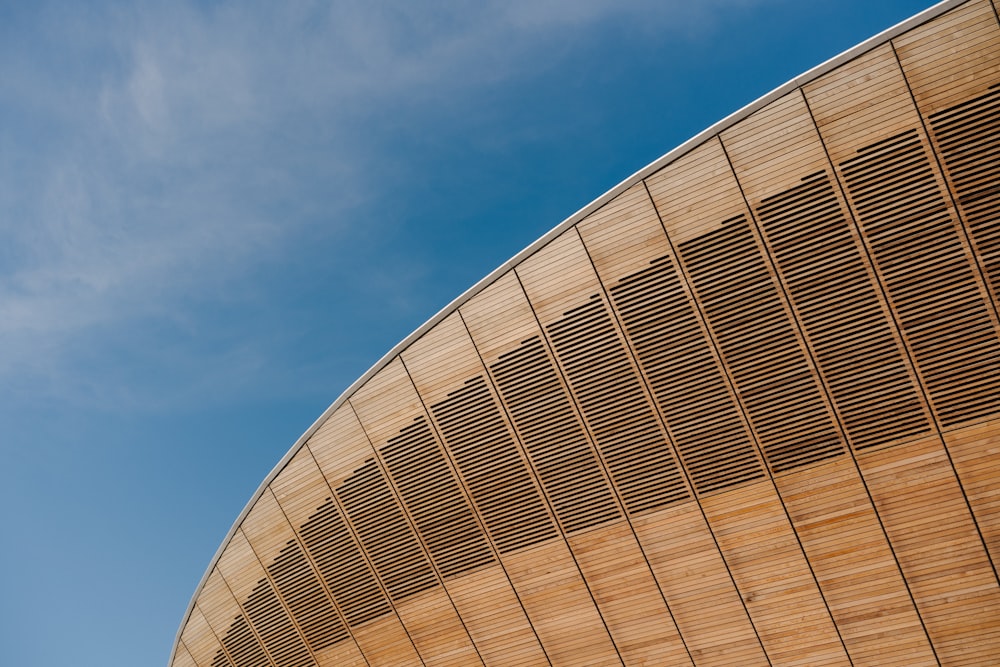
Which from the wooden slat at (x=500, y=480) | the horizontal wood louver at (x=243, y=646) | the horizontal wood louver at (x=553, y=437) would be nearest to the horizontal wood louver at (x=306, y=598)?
the horizontal wood louver at (x=243, y=646)

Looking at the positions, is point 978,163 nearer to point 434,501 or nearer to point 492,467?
point 492,467

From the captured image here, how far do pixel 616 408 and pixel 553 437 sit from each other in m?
1.85

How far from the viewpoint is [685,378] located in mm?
18672

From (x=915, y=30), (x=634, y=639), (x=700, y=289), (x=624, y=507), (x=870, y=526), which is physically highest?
(x=915, y=30)

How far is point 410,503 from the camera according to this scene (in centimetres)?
2192

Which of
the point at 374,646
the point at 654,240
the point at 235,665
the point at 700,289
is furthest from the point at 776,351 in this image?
the point at 235,665

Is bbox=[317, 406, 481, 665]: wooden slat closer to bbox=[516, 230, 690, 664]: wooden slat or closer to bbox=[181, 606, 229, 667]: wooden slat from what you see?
bbox=[516, 230, 690, 664]: wooden slat

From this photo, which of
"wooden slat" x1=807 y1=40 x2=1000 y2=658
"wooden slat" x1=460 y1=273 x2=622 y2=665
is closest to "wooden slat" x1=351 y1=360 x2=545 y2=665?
"wooden slat" x1=460 y1=273 x2=622 y2=665

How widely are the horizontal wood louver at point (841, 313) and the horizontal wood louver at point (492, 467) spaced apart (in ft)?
25.7

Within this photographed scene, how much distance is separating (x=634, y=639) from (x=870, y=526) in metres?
6.48

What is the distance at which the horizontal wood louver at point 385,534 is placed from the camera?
22.1 metres

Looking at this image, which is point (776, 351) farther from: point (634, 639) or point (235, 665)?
point (235, 665)

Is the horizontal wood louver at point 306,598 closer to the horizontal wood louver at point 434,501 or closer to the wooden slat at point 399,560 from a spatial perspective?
the wooden slat at point 399,560

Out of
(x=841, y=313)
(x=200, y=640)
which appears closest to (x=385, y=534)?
(x=200, y=640)
